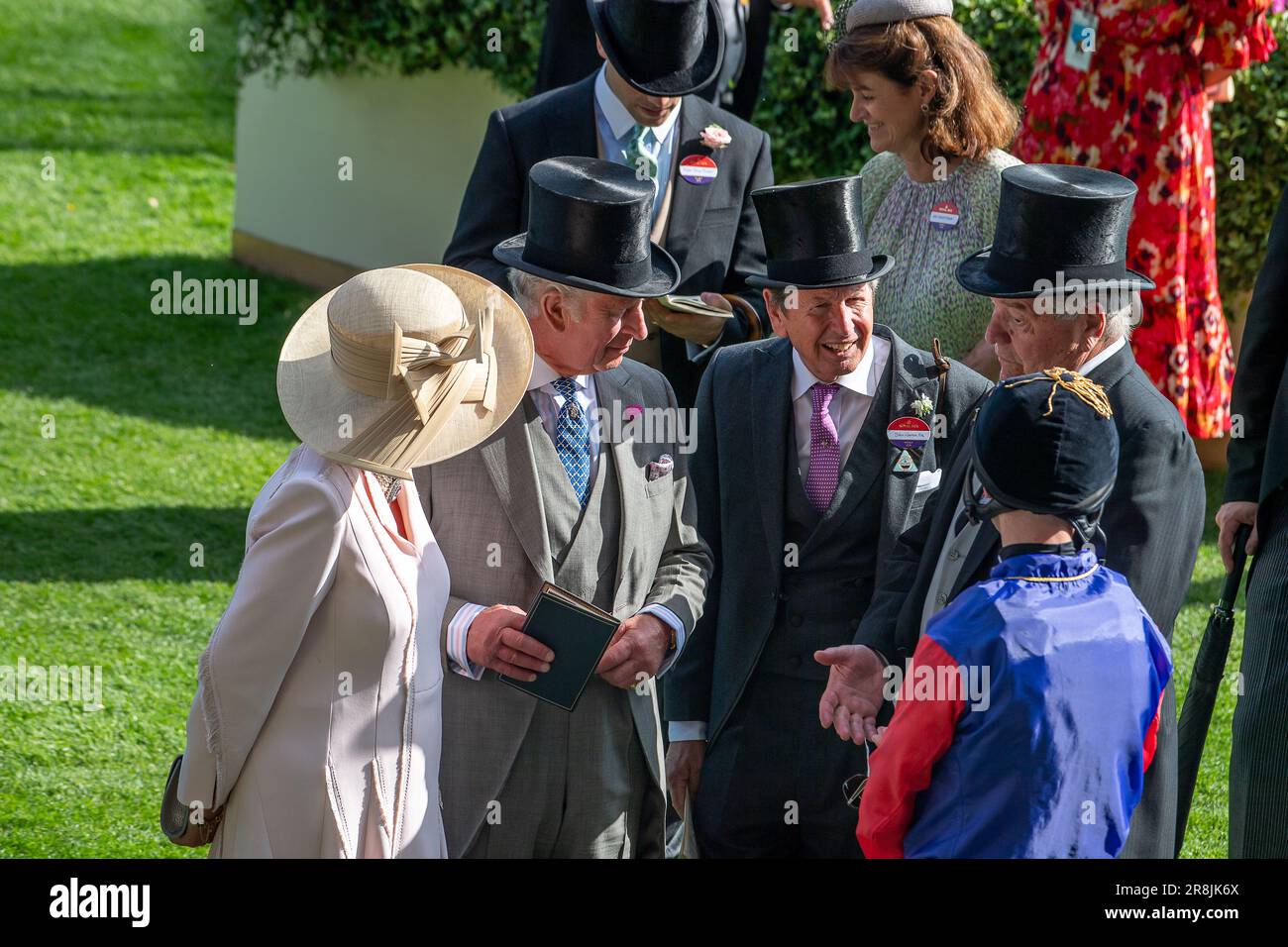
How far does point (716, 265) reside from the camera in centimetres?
500

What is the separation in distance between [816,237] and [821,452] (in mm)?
538

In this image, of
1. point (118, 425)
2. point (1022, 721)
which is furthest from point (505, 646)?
point (118, 425)

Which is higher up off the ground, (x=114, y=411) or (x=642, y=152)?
(x=642, y=152)

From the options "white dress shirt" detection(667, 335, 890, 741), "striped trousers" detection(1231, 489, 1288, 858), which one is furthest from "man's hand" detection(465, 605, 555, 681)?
"striped trousers" detection(1231, 489, 1288, 858)

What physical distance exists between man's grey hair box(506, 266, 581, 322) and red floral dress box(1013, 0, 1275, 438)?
132 inches

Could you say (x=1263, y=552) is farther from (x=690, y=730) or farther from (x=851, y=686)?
(x=690, y=730)

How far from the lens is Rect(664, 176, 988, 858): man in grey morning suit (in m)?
3.84

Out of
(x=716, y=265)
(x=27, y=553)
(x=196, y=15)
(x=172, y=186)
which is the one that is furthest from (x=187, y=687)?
(x=196, y=15)

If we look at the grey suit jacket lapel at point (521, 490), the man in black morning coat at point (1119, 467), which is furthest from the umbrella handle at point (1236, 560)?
the grey suit jacket lapel at point (521, 490)

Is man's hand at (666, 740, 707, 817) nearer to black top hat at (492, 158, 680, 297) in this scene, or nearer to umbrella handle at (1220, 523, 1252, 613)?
black top hat at (492, 158, 680, 297)

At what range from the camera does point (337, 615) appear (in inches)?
118
